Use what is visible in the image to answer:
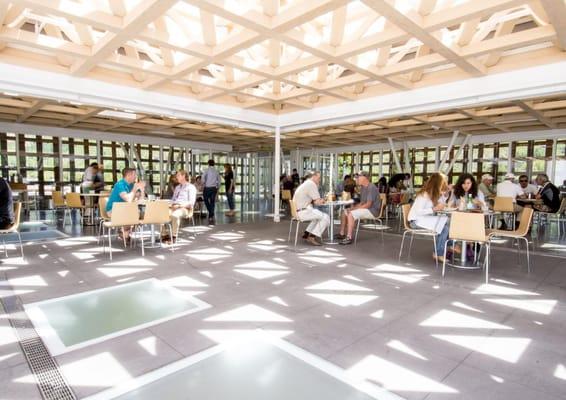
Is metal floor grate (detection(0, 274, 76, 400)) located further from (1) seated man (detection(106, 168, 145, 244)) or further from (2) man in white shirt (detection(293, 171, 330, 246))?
(2) man in white shirt (detection(293, 171, 330, 246))

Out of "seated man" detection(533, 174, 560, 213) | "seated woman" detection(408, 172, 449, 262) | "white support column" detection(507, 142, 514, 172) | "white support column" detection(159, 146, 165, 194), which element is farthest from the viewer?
"white support column" detection(159, 146, 165, 194)

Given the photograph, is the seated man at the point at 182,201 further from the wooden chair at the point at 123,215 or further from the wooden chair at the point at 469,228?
the wooden chair at the point at 469,228

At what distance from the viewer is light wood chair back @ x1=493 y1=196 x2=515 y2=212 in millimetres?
7309

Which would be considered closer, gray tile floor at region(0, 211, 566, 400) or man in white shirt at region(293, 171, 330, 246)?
gray tile floor at region(0, 211, 566, 400)

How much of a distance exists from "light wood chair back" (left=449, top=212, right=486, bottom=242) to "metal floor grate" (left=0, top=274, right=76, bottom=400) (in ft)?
13.5

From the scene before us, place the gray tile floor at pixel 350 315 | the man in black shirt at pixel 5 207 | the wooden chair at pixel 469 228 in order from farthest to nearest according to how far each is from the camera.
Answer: the man in black shirt at pixel 5 207
the wooden chair at pixel 469 228
the gray tile floor at pixel 350 315

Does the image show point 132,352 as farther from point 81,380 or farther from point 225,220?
point 225,220

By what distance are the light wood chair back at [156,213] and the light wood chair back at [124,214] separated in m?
0.15

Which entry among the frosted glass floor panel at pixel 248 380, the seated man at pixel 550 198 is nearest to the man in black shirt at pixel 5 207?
the frosted glass floor panel at pixel 248 380

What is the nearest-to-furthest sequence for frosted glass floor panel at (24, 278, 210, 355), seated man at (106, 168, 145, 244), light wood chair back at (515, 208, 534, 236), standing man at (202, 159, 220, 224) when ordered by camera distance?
frosted glass floor panel at (24, 278, 210, 355) < light wood chair back at (515, 208, 534, 236) < seated man at (106, 168, 145, 244) < standing man at (202, 159, 220, 224)

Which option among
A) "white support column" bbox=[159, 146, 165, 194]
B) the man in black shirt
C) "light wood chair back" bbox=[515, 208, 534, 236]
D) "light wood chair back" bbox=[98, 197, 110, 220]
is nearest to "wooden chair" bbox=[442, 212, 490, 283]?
"light wood chair back" bbox=[515, 208, 534, 236]

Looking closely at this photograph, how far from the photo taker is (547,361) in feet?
7.61

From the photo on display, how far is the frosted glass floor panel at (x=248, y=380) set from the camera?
1.92 m

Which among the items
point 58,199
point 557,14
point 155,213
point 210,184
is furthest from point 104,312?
point 58,199
